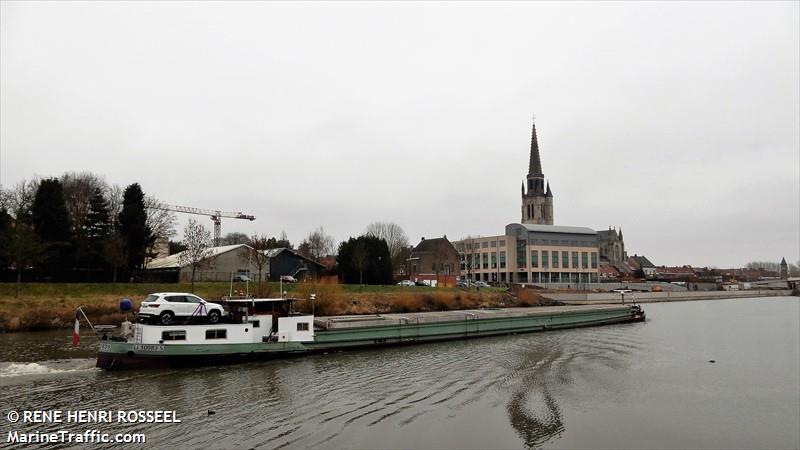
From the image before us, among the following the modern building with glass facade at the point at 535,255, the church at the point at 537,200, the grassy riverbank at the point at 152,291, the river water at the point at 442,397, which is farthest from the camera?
the church at the point at 537,200

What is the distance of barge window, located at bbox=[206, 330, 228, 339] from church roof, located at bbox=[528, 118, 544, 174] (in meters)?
153

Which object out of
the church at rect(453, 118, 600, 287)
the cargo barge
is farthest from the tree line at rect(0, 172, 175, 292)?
the church at rect(453, 118, 600, 287)

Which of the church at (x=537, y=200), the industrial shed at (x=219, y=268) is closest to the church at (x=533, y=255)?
the church at (x=537, y=200)

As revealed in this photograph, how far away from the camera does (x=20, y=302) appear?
137 feet

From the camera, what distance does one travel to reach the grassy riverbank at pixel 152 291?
3984cm

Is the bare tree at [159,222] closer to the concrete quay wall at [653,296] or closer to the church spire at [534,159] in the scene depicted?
the concrete quay wall at [653,296]

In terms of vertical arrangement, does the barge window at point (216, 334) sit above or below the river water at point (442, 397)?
above

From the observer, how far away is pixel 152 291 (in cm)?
5103

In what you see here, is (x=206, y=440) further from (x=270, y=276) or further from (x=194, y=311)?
(x=270, y=276)

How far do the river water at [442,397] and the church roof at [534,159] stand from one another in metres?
140

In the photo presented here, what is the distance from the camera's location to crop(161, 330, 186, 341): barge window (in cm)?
2559

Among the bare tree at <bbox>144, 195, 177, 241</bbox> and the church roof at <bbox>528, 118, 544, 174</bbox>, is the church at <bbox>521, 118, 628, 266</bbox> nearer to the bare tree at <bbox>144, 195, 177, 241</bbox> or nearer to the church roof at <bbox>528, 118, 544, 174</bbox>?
the church roof at <bbox>528, 118, 544, 174</bbox>

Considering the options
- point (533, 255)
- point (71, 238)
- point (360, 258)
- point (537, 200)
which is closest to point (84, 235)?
point (71, 238)

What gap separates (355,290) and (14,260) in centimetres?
3445
